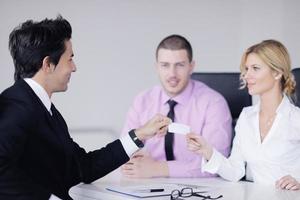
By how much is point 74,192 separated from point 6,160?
0.57m

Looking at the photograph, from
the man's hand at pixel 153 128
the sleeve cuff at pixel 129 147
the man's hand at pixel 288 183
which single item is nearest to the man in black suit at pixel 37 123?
the sleeve cuff at pixel 129 147

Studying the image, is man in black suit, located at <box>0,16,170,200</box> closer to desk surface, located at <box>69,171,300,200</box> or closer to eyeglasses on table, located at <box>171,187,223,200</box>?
desk surface, located at <box>69,171,300,200</box>

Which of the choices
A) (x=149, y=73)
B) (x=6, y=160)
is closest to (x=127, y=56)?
(x=149, y=73)

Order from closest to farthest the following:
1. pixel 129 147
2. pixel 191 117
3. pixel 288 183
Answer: pixel 288 183, pixel 129 147, pixel 191 117

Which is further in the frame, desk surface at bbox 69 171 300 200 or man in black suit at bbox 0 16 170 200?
desk surface at bbox 69 171 300 200

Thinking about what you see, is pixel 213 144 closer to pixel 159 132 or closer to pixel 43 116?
pixel 159 132

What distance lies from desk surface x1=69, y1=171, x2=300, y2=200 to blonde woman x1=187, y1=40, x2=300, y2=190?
0.11 meters

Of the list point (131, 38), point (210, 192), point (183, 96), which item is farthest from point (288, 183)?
point (131, 38)

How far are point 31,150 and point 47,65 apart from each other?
0.37 m

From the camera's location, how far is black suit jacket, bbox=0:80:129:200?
5.58 ft

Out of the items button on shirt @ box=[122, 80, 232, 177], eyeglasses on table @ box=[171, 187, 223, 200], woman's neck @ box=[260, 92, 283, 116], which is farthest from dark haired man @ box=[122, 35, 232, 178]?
eyeglasses on table @ box=[171, 187, 223, 200]

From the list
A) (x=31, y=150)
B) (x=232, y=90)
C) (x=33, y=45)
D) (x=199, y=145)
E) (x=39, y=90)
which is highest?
(x=33, y=45)

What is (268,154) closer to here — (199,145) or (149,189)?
(199,145)

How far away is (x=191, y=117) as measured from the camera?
9.53 feet
